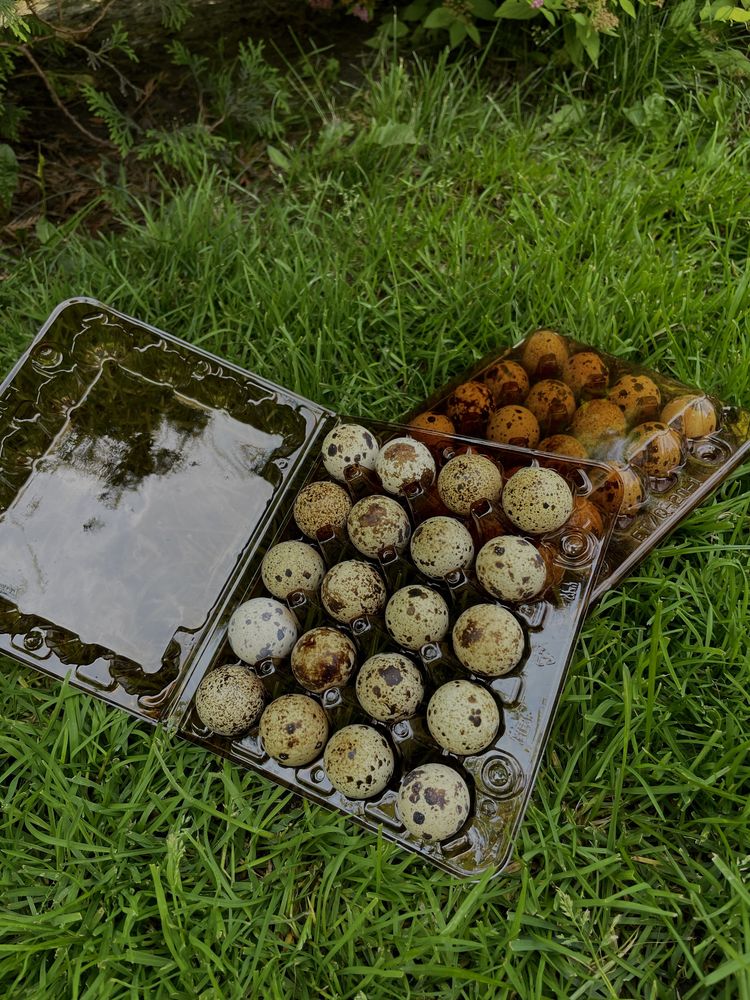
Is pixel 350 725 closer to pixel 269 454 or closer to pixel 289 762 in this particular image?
pixel 289 762

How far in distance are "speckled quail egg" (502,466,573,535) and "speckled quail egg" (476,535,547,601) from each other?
0.18 feet

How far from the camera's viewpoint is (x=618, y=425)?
2.08 meters

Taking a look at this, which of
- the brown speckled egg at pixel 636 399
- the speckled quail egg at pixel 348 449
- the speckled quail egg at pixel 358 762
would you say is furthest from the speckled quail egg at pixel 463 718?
the brown speckled egg at pixel 636 399

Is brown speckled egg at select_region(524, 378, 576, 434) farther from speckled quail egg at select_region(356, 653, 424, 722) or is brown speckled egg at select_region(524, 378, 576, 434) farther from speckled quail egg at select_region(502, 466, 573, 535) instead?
speckled quail egg at select_region(356, 653, 424, 722)

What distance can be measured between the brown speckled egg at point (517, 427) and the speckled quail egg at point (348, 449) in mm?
334

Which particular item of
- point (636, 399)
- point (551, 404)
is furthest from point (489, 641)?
point (636, 399)

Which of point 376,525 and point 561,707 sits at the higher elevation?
point 376,525

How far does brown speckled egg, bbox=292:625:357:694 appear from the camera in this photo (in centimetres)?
187

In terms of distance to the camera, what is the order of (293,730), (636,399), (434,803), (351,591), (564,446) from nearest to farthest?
(434,803)
(293,730)
(351,591)
(564,446)
(636,399)

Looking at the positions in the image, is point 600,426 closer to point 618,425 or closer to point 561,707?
point 618,425

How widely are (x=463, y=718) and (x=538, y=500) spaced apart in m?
0.53

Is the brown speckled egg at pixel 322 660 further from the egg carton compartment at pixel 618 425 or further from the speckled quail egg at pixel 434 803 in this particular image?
the egg carton compartment at pixel 618 425

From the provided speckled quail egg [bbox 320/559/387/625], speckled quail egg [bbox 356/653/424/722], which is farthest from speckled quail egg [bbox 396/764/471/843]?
speckled quail egg [bbox 320/559/387/625]

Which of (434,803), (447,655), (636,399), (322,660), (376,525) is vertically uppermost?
(636,399)
